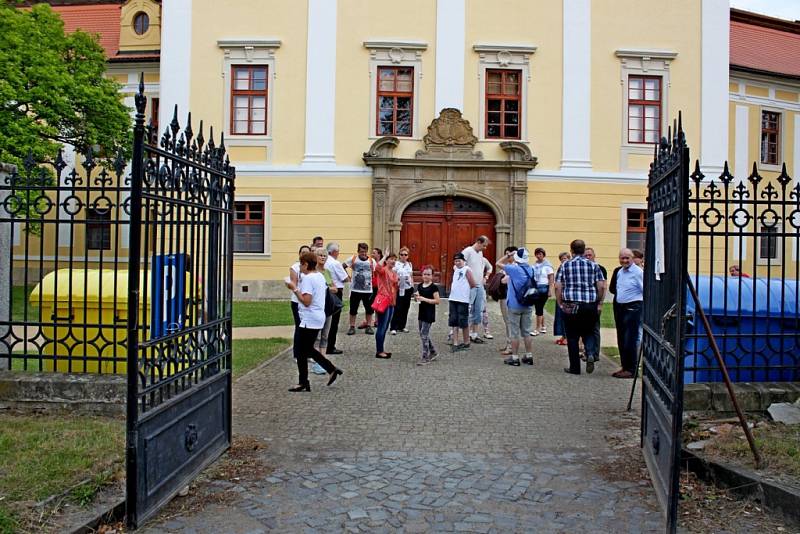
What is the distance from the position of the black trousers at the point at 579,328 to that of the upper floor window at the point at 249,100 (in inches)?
584

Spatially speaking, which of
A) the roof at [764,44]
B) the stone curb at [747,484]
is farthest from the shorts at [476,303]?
the roof at [764,44]

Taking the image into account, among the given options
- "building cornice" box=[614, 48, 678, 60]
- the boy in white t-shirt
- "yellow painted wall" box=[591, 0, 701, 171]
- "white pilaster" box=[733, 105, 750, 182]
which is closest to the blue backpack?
the boy in white t-shirt

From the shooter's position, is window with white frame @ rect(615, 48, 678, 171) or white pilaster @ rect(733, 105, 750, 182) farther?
white pilaster @ rect(733, 105, 750, 182)

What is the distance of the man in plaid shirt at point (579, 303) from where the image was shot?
32.8 ft

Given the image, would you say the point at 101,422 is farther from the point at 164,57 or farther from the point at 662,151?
the point at 164,57

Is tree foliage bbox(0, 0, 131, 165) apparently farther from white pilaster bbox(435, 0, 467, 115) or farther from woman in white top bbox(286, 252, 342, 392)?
woman in white top bbox(286, 252, 342, 392)

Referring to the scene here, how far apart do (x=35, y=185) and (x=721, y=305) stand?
21.3 feet

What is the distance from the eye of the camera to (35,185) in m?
6.87

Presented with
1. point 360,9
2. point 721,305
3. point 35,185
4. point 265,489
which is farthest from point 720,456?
point 360,9

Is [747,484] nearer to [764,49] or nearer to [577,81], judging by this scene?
[577,81]

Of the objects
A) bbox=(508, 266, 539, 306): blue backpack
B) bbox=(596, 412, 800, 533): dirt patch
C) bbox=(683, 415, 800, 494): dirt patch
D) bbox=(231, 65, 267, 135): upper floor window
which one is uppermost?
bbox=(231, 65, 267, 135): upper floor window

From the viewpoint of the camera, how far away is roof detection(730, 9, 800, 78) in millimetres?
26375

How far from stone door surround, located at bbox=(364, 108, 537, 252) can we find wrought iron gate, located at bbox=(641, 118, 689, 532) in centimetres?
1567

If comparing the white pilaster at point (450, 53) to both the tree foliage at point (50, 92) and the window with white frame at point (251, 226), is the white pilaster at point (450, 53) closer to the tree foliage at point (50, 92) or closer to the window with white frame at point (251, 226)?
the window with white frame at point (251, 226)
